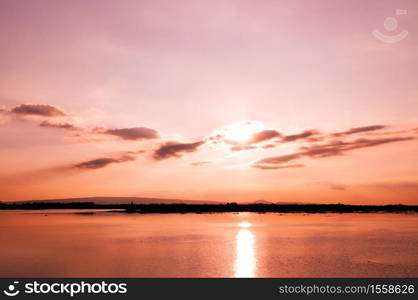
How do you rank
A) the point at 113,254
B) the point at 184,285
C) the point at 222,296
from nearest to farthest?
the point at 222,296 < the point at 184,285 < the point at 113,254

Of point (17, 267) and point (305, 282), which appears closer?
point (305, 282)

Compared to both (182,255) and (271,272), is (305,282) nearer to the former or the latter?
(271,272)

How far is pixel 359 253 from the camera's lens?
51406 millimetres

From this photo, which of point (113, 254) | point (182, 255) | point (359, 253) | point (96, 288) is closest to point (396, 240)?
point (359, 253)

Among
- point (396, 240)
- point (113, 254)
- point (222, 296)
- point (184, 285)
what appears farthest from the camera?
point (396, 240)

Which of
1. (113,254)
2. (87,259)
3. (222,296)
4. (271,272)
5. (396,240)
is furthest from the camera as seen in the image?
(396,240)

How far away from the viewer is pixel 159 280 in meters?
35.6

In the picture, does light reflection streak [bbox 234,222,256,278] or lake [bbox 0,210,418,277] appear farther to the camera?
lake [bbox 0,210,418,277]

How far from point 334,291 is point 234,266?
39.5 feet

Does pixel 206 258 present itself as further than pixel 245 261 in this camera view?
Yes

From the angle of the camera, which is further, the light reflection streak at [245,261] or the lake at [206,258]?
the lake at [206,258]

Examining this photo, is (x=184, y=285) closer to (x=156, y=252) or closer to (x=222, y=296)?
(x=222, y=296)

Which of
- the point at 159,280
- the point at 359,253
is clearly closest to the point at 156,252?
the point at 159,280

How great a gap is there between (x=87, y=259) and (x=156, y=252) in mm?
8547
